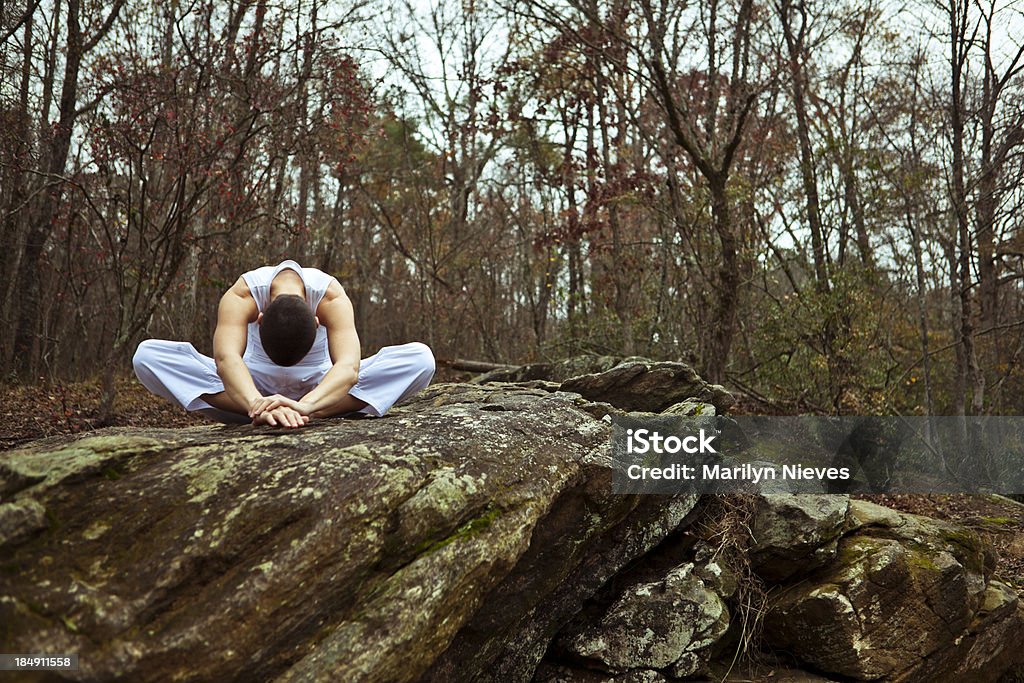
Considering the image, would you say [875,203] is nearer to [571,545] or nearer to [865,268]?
[865,268]

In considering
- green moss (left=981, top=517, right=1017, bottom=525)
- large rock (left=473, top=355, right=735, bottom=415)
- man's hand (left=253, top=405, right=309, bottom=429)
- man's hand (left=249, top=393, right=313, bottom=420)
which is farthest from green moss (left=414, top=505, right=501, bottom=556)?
green moss (left=981, top=517, right=1017, bottom=525)

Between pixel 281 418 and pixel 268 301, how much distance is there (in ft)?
3.00

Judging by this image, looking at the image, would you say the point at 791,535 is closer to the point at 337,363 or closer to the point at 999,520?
the point at 337,363

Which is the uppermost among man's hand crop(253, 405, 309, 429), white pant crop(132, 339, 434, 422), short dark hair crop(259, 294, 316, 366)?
short dark hair crop(259, 294, 316, 366)

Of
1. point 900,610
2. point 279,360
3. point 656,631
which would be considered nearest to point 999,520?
point 900,610

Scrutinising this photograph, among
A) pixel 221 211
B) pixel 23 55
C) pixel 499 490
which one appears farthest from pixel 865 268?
pixel 23 55

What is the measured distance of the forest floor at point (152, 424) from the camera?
5938mm

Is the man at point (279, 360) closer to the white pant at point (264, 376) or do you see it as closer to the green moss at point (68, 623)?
the white pant at point (264, 376)

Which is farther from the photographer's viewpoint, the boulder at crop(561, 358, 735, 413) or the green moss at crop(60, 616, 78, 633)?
the boulder at crop(561, 358, 735, 413)

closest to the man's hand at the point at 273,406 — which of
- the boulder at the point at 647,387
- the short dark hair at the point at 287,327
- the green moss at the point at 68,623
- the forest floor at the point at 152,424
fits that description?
the short dark hair at the point at 287,327

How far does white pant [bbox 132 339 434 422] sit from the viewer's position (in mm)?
3680

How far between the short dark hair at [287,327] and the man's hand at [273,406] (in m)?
0.42

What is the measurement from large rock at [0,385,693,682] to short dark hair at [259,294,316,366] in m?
0.59

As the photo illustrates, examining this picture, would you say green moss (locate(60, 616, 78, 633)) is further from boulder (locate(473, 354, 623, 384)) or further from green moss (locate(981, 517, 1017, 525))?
green moss (locate(981, 517, 1017, 525))
